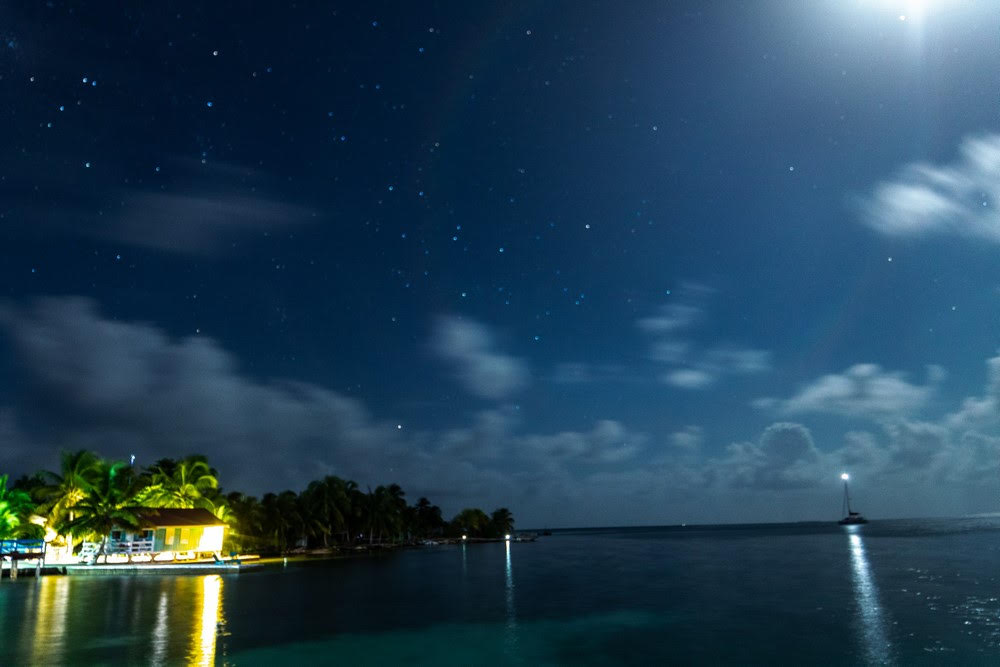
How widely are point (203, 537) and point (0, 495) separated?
14996 mm

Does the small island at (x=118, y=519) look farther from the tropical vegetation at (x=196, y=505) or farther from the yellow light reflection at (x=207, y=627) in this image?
the yellow light reflection at (x=207, y=627)

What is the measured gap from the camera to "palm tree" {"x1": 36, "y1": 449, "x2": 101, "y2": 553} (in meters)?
54.0

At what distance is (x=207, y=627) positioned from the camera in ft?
92.8

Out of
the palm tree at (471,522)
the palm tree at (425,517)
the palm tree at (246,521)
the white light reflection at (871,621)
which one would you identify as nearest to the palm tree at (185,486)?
the palm tree at (246,521)

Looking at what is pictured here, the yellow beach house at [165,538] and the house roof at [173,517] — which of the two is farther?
the house roof at [173,517]

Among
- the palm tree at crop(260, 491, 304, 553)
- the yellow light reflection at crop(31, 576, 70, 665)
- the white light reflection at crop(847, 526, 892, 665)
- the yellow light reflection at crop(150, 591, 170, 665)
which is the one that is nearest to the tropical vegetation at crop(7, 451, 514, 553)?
the palm tree at crop(260, 491, 304, 553)

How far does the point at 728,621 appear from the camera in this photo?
3216 cm

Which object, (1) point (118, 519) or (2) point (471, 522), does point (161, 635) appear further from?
(2) point (471, 522)

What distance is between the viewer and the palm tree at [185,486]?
6412 cm

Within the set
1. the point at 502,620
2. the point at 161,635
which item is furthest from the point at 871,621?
the point at 161,635

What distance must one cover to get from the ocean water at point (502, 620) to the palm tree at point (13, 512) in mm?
6283

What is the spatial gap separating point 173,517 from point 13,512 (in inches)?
434

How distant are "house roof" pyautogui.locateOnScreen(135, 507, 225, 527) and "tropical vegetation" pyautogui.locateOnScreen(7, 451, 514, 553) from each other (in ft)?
4.32

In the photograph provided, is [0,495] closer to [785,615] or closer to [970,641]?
[785,615]
